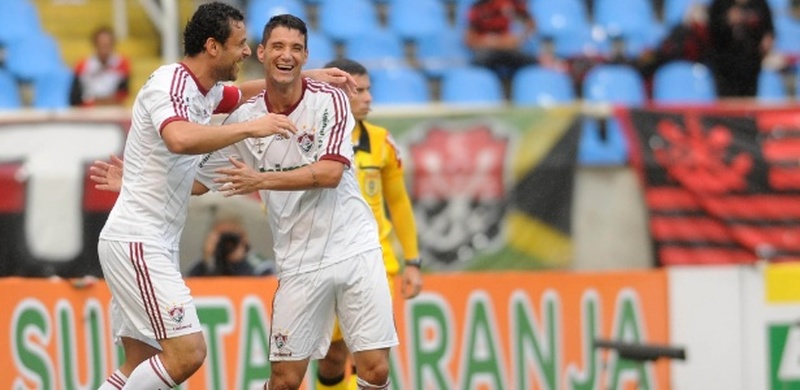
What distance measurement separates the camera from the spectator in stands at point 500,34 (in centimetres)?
1545

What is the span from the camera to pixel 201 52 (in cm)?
800

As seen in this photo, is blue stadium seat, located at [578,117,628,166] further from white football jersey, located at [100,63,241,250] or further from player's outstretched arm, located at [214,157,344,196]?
white football jersey, located at [100,63,241,250]

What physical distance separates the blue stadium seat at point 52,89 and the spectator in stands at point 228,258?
10.3 ft

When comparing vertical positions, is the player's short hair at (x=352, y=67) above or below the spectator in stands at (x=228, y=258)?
above

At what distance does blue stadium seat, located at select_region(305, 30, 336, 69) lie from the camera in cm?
1527

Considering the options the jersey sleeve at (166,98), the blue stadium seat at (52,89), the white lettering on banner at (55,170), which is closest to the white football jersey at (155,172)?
the jersey sleeve at (166,98)

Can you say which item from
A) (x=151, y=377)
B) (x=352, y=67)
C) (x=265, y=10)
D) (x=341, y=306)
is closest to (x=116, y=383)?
(x=151, y=377)

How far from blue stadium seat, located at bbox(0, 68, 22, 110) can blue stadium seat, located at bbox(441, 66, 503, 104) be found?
3.74 meters

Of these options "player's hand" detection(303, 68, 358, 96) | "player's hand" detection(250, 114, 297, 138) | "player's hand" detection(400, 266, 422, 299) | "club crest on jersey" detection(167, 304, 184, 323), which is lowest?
"player's hand" detection(400, 266, 422, 299)

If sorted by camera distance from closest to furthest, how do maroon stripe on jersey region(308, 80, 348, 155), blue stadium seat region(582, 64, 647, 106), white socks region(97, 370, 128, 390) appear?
maroon stripe on jersey region(308, 80, 348, 155)
white socks region(97, 370, 128, 390)
blue stadium seat region(582, 64, 647, 106)

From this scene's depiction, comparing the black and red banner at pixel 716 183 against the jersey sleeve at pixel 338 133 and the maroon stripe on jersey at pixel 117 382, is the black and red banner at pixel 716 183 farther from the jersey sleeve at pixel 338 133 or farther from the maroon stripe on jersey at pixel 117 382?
the maroon stripe on jersey at pixel 117 382

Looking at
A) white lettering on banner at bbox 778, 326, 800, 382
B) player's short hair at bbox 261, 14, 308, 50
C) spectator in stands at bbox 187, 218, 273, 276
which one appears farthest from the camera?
spectator in stands at bbox 187, 218, 273, 276

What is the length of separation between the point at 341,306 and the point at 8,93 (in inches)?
276

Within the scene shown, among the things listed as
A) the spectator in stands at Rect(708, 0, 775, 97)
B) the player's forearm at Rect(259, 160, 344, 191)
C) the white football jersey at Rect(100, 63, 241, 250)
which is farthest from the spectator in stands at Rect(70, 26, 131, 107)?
the player's forearm at Rect(259, 160, 344, 191)
